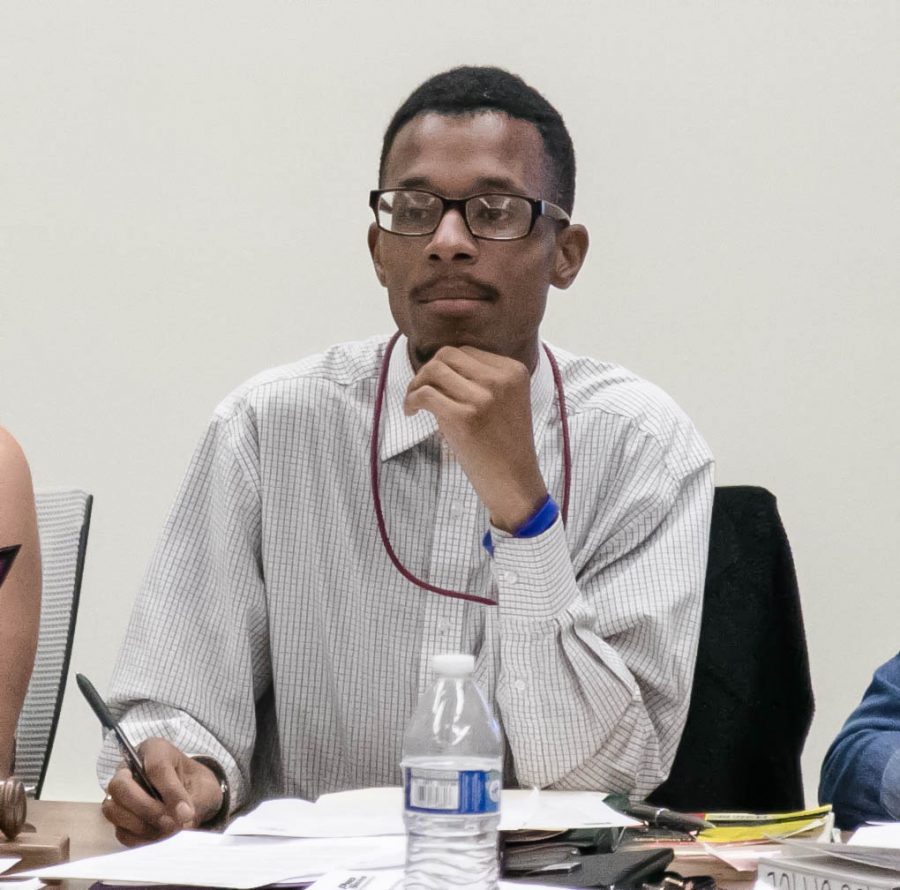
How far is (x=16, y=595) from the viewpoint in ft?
4.74

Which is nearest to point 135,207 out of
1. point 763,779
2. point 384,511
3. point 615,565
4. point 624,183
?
point 624,183

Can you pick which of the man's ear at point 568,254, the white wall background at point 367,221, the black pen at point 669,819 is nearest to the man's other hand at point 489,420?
the man's ear at point 568,254

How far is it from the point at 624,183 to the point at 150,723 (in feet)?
5.59

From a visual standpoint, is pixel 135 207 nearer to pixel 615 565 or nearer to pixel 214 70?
pixel 214 70

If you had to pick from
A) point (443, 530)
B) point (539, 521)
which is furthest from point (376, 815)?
point (443, 530)

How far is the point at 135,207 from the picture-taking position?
2.84 meters

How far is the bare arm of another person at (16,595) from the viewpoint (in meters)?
1.41

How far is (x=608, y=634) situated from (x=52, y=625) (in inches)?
29.7

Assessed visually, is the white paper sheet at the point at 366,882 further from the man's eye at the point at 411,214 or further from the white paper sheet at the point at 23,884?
the man's eye at the point at 411,214

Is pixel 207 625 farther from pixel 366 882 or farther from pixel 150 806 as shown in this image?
pixel 366 882

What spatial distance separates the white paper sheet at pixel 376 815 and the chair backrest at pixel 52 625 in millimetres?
516

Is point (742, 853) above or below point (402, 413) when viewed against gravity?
below

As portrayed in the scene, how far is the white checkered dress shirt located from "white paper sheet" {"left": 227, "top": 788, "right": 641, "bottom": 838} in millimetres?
184

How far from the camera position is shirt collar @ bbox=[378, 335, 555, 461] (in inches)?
63.4
